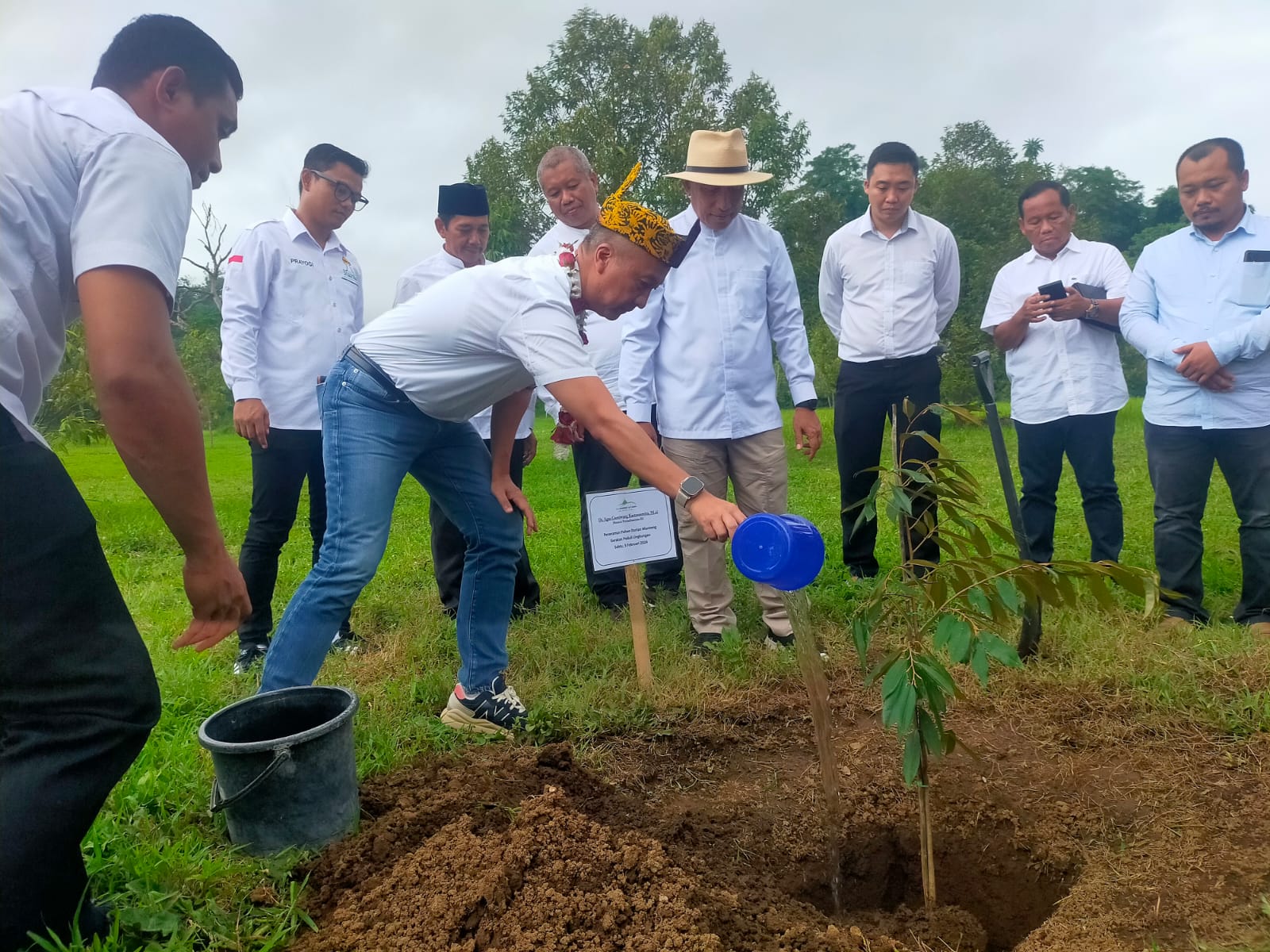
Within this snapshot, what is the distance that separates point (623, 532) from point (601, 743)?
0.82 metres

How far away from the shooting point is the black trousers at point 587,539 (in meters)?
4.44

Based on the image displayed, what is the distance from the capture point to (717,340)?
12.5ft

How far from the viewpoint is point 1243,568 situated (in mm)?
3764

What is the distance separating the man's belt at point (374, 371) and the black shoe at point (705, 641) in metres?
1.78

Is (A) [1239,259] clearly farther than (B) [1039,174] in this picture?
No

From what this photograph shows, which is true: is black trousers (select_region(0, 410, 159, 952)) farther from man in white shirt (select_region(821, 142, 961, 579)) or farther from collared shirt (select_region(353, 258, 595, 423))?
man in white shirt (select_region(821, 142, 961, 579))

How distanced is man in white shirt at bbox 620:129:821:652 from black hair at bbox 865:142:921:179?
2.81ft

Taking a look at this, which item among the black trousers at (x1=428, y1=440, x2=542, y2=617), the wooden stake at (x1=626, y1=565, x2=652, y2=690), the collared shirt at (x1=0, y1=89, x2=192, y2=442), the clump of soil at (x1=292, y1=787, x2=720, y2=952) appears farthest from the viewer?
the black trousers at (x1=428, y1=440, x2=542, y2=617)

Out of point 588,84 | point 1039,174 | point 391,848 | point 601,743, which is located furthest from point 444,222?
point 1039,174

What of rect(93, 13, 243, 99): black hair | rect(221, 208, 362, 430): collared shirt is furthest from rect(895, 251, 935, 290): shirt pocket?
rect(93, 13, 243, 99): black hair

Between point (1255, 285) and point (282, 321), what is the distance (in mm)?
4267

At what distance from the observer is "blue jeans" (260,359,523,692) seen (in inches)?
103

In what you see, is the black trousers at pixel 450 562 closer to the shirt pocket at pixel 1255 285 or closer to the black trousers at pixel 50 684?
the black trousers at pixel 50 684

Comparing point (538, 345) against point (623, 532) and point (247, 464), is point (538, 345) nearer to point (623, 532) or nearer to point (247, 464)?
point (623, 532)
